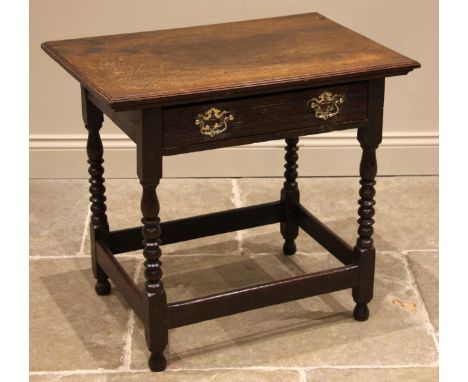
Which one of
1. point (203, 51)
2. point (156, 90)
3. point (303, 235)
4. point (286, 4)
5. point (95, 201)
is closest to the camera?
point (156, 90)

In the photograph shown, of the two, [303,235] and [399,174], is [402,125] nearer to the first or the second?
[399,174]

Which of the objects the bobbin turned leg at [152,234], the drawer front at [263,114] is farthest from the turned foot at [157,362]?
the drawer front at [263,114]

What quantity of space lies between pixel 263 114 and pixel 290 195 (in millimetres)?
935

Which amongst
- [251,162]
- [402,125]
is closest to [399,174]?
[402,125]

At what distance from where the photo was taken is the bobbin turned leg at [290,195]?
416 centimetres

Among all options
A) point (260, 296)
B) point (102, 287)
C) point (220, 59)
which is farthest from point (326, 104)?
point (102, 287)

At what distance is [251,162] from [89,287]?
1259 millimetres

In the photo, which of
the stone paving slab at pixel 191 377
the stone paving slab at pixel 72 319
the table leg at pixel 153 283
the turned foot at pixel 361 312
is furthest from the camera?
the turned foot at pixel 361 312

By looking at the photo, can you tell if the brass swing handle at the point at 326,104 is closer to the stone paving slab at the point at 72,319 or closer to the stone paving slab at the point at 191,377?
the stone paving slab at the point at 191,377

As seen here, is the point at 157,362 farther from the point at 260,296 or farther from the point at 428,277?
the point at 428,277

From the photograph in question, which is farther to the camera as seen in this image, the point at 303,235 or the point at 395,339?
the point at 303,235

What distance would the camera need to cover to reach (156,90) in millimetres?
3145

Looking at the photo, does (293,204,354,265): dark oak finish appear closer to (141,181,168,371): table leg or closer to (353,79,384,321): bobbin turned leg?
(353,79,384,321): bobbin turned leg

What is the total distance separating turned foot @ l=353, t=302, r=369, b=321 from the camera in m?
3.81
